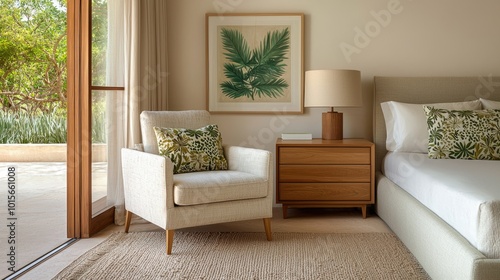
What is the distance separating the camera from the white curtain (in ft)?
13.3

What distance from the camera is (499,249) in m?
2.18

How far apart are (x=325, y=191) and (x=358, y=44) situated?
1.35 metres

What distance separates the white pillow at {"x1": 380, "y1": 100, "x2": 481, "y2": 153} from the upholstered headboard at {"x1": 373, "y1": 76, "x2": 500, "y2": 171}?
175 mm

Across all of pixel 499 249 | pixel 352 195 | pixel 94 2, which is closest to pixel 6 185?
pixel 94 2

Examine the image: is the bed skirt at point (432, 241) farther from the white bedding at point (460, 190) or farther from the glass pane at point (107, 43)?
the glass pane at point (107, 43)

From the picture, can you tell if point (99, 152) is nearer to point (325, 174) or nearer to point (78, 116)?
point (78, 116)

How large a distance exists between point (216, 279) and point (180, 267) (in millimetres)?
307

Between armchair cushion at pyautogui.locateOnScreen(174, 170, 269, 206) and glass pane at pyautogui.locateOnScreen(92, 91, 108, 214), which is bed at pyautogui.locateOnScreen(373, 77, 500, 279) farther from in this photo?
glass pane at pyautogui.locateOnScreen(92, 91, 108, 214)

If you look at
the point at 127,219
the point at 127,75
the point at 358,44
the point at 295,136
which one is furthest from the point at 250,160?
the point at 358,44

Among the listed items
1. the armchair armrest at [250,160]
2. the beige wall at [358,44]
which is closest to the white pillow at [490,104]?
the beige wall at [358,44]

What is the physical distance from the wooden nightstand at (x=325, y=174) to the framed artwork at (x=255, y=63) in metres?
0.64

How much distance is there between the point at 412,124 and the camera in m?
4.22

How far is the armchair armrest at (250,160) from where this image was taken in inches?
142

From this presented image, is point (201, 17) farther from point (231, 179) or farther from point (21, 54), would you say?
point (231, 179)
